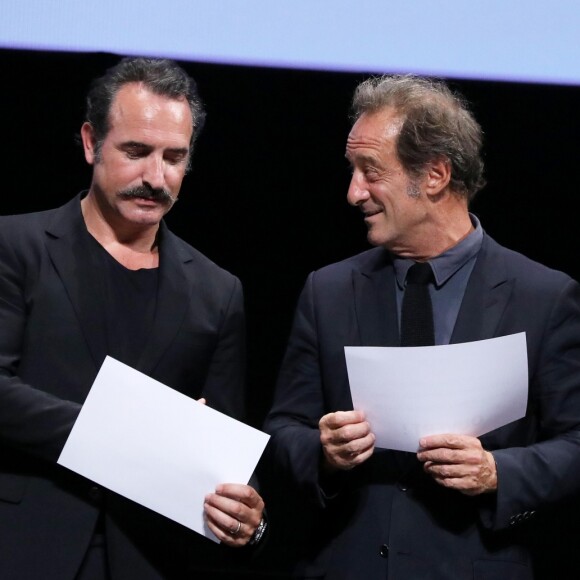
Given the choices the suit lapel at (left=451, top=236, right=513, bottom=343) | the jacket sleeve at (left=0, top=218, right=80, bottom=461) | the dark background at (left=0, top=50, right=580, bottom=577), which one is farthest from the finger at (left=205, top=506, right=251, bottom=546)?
the dark background at (left=0, top=50, right=580, bottom=577)

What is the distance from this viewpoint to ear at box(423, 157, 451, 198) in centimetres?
257

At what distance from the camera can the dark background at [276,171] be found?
11.1 ft

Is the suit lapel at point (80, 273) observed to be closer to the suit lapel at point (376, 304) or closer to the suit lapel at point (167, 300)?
the suit lapel at point (167, 300)

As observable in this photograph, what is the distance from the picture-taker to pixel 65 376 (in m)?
2.33

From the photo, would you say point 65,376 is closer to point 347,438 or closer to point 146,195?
point 146,195

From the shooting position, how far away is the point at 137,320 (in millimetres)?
2453

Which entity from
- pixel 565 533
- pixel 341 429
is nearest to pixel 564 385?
pixel 341 429

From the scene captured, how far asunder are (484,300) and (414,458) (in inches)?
14.2

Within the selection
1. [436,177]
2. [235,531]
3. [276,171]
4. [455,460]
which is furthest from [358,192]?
[276,171]

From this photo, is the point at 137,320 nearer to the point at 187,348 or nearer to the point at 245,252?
the point at 187,348

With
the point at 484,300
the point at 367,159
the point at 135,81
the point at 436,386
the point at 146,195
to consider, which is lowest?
the point at 436,386

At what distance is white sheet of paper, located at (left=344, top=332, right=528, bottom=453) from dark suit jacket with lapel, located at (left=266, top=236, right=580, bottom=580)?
0.46ft

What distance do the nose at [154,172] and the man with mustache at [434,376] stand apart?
0.41 metres

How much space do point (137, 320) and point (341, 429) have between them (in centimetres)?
54
